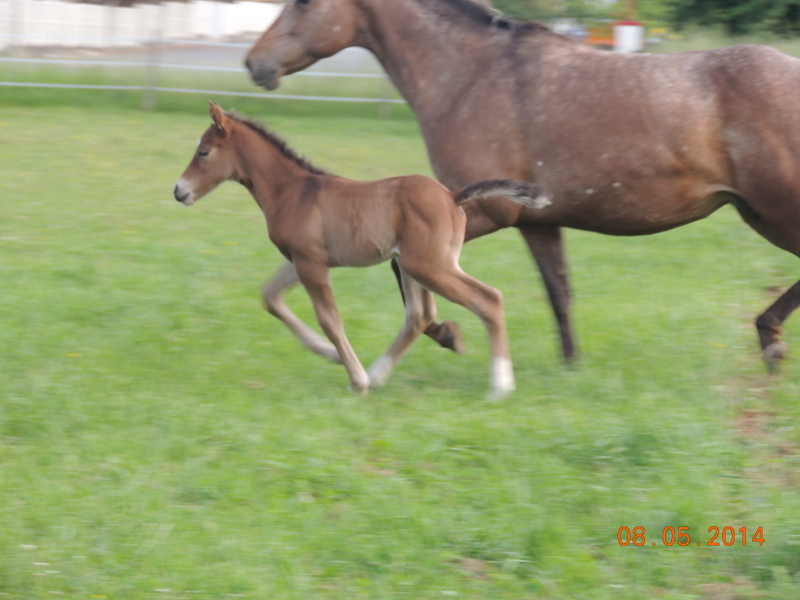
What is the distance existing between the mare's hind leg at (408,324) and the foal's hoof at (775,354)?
1.87 metres

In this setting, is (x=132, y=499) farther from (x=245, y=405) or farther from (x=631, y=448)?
(x=631, y=448)

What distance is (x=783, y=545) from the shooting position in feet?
11.3

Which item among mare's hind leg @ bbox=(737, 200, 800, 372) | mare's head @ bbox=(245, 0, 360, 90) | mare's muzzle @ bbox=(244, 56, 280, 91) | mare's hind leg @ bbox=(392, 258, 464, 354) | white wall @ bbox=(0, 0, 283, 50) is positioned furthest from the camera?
white wall @ bbox=(0, 0, 283, 50)

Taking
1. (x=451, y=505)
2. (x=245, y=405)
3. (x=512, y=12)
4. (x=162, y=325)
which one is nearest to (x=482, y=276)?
(x=162, y=325)

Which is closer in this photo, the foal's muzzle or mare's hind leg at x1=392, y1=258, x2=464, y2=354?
the foal's muzzle

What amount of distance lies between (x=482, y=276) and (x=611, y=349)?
2.11 metres

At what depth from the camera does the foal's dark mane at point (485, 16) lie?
5531mm

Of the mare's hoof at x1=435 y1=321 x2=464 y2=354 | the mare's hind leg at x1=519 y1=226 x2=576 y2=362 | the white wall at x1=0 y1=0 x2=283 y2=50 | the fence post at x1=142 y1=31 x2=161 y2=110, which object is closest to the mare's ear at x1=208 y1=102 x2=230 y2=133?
the mare's hoof at x1=435 y1=321 x2=464 y2=354

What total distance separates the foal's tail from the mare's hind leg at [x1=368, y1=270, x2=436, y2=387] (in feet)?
2.07

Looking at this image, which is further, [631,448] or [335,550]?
[631,448]

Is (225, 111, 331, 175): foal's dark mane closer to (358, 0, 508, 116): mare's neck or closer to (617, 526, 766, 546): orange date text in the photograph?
(358, 0, 508, 116): mare's neck

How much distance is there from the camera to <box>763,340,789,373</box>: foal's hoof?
212 inches

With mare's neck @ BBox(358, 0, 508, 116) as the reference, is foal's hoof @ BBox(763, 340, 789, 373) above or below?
below

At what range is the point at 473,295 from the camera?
4.89 metres
